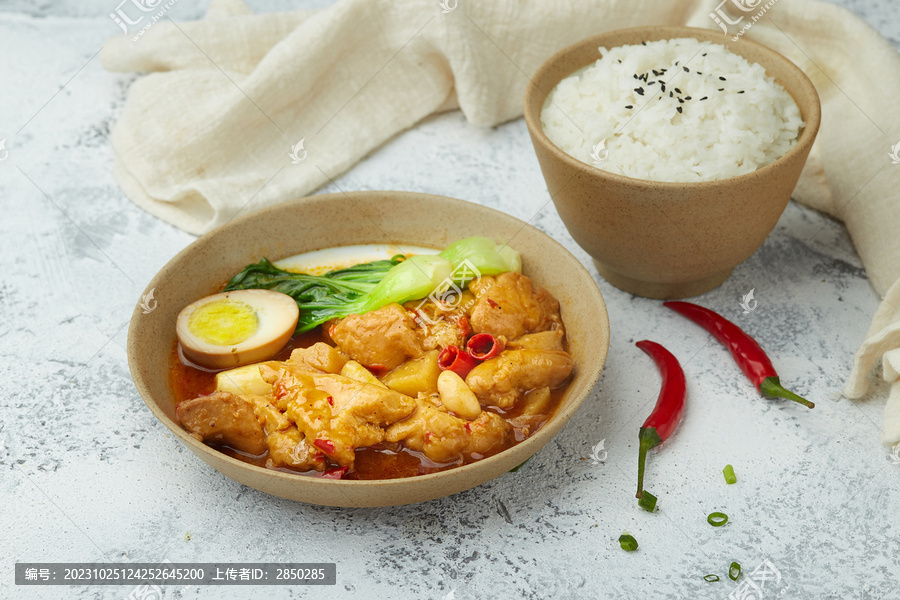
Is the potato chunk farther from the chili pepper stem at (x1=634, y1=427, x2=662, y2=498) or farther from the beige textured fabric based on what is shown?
the beige textured fabric

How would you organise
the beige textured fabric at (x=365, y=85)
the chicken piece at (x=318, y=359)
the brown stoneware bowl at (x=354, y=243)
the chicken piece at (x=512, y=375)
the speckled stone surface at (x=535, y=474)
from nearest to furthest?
the brown stoneware bowl at (x=354, y=243) → the speckled stone surface at (x=535, y=474) → the chicken piece at (x=512, y=375) → the chicken piece at (x=318, y=359) → the beige textured fabric at (x=365, y=85)

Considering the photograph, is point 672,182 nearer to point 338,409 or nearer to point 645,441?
point 645,441

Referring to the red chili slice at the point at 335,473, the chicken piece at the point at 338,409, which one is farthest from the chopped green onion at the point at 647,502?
the red chili slice at the point at 335,473

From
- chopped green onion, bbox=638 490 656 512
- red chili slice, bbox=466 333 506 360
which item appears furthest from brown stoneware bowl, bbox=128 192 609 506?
chopped green onion, bbox=638 490 656 512

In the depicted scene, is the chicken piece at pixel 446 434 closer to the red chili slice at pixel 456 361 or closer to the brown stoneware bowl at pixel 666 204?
the red chili slice at pixel 456 361

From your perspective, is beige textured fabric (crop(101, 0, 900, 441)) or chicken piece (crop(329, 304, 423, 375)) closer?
chicken piece (crop(329, 304, 423, 375))

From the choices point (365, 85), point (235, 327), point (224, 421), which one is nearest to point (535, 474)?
point (224, 421)

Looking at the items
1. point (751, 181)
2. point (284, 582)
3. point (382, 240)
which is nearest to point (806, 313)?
point (751, 181)

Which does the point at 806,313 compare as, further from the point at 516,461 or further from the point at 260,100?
the point at 260,100
